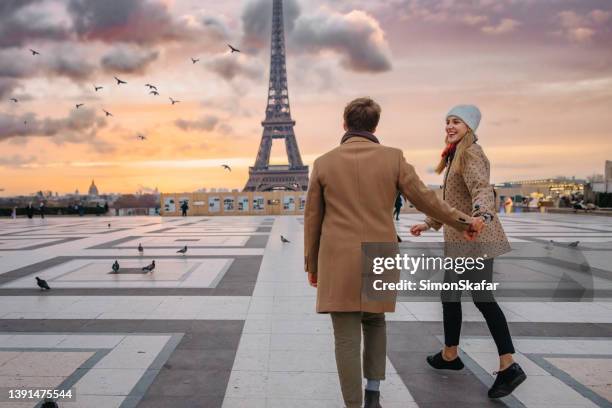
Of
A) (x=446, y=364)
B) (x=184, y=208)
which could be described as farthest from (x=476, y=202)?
(x=184, y=208)

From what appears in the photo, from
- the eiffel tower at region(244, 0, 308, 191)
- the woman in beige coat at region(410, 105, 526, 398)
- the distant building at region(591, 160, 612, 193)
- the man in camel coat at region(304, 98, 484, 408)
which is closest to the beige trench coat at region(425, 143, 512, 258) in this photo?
the woman in beige coat at region(410, 105, 526, 398)

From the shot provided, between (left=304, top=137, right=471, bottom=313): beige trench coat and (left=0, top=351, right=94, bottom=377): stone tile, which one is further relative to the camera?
(left=0, top=351, right=94, bottom=377): stone tile

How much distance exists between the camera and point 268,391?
2842mm

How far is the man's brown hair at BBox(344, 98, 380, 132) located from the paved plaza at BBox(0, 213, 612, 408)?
1625 millimetres

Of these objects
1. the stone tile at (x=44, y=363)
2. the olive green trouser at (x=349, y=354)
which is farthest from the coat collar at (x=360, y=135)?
the stone tile at (x=44, y=363)

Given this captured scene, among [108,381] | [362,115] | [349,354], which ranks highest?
[362,115]

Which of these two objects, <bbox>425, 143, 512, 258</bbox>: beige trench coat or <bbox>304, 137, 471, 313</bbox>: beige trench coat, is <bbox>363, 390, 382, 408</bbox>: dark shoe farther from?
<bbox>425, 143, 512, 258</bbox>: beige trench coat

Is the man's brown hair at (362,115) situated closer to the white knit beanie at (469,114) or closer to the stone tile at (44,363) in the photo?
the white knit beanie at (469,114)

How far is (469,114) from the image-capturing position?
2949 mm

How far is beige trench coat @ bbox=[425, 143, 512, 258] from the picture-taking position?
2.71 m

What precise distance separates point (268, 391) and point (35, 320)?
113 inches

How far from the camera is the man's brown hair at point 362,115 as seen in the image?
2.39 metres

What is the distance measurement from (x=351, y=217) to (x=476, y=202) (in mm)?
912

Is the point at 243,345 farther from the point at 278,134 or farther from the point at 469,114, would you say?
the point at 278,134
